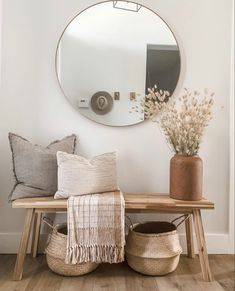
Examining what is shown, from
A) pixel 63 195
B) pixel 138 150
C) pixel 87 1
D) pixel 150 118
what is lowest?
pixel 63 195

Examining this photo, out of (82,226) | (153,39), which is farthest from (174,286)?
(153,39)

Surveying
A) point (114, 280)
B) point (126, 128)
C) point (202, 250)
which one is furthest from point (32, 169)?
point (202, 250)

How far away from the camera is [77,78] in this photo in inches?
80.4

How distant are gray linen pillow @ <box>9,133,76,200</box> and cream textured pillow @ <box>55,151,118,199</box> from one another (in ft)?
0.43

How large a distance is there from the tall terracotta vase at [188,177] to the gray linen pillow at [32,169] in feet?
2.53

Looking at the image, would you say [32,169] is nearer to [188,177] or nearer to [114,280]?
[114,280]

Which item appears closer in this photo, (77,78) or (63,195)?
(63,195)

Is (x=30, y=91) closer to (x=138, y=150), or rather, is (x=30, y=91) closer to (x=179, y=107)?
(x=138, y=150)

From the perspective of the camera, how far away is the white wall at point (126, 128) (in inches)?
80.7

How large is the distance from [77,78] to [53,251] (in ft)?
3.71

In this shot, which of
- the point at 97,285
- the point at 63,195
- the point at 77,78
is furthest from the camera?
the point at 77,78

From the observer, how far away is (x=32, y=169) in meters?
1.86

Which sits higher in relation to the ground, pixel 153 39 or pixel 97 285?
pixel 153 39

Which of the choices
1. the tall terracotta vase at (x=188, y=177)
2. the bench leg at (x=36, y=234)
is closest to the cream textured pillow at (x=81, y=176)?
the bench leg at (x=36, y=234)
